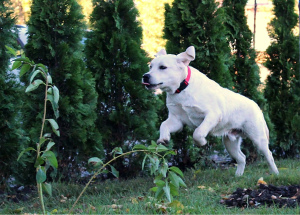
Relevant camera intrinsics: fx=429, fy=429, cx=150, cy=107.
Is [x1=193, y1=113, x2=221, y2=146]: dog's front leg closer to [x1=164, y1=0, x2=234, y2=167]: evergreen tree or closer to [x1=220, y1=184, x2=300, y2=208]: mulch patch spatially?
[x1=220, y1=184, x2=300, y2=208]: mulch patch

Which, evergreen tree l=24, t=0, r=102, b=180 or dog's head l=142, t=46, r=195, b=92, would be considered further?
evergreen tree l=24, t=0, r=102, b=180

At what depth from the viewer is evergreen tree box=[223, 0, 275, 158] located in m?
8.78

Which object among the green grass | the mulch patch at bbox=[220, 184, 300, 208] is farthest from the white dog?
the mulch patch at bbox=[220, 184, 300, 208]

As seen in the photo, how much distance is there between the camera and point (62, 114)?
252 inches


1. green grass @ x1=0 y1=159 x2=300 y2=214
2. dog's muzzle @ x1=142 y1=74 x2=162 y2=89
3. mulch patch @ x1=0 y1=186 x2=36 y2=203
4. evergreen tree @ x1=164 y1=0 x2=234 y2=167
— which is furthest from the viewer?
evergreen tree @ x1=164 y1=0 x2=234 y2=167

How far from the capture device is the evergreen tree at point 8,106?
5.91m

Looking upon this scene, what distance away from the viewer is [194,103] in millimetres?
5363

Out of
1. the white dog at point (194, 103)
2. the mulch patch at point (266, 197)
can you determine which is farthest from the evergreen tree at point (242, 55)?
the mulch patch at point (266, 197)

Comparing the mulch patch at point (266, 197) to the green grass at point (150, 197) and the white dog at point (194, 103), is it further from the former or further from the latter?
the white dog at point (194, 103)

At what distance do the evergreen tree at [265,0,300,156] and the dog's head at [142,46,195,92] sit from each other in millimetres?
4658

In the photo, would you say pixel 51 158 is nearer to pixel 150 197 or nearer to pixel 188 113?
pixel 150 197

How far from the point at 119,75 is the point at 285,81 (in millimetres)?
4227

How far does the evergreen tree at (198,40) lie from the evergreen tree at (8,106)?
9.37ft

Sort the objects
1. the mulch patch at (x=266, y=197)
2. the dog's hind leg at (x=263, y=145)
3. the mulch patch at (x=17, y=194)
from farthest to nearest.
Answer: the dog's hind leg at (x=263, y=145) < the mulch patch at (x=17, y=194) < the mulch patch at (x=266, y=197)
